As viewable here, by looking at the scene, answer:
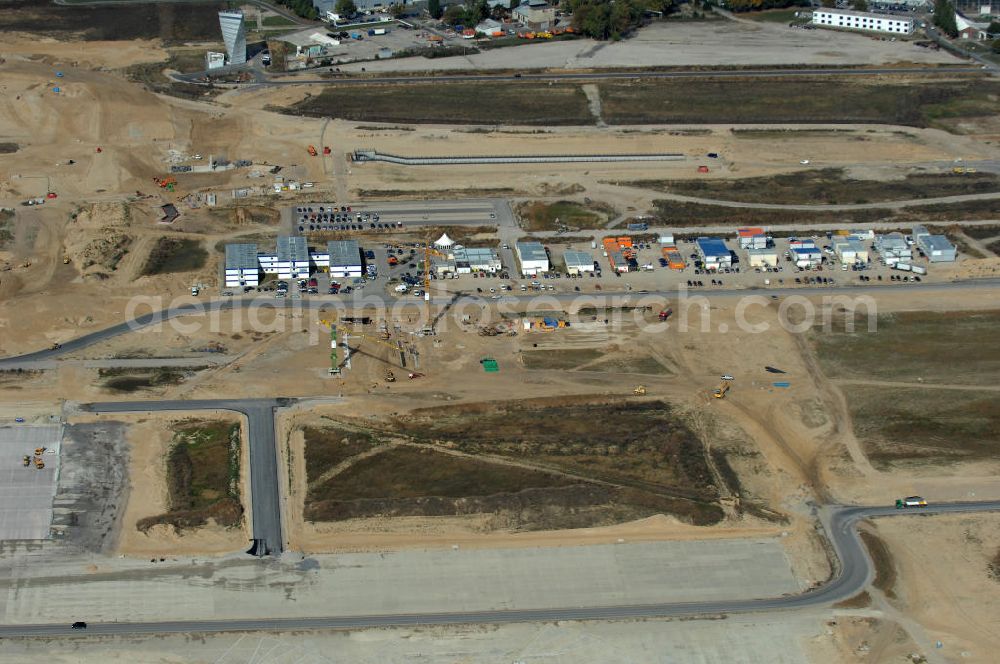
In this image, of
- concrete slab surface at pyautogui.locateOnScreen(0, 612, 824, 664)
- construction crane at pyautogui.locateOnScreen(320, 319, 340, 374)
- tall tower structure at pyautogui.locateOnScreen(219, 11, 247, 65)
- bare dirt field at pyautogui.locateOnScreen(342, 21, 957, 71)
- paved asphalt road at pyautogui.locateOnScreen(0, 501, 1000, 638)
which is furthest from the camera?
bare dirt field at pyautogui.locateOnScreen(342, 21, 957, 71)

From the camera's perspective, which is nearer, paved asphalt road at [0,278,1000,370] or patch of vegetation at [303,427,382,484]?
patch of vegetation at [303,427,382,484]

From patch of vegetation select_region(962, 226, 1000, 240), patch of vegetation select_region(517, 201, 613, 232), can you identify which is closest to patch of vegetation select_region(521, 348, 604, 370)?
patch of vegetation select_region(517, 201, 613, 232)

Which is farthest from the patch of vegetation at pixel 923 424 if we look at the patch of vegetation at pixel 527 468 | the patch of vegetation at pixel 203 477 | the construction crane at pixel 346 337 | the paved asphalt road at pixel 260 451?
the patch of vegetation at pixel 203 477

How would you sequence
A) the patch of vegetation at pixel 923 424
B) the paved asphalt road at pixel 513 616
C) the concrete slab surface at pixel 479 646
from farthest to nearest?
the patch of vegetation at pixel 923 424, the paved asphalt road at pixel 513 616, the concrete slab surface at pixel 479 646

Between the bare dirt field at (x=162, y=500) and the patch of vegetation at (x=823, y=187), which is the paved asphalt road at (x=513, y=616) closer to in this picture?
the bare dirt field at (x=162, y=500)

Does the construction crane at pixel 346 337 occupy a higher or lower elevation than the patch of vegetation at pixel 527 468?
higher

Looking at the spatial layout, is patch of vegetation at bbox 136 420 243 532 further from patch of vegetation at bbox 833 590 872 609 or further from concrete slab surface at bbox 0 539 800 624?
patch of vegetation at bbox 833 590 872 609

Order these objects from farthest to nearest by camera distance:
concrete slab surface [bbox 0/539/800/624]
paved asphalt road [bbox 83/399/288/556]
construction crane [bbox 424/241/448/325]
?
construction crane [bbox 424/241/448/325] < paved asphalt road [bbox 83/399/288/556] < concrete slab surface [bbox 0/539/800/624]

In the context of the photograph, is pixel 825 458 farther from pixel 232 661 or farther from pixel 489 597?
pixel 232 661
